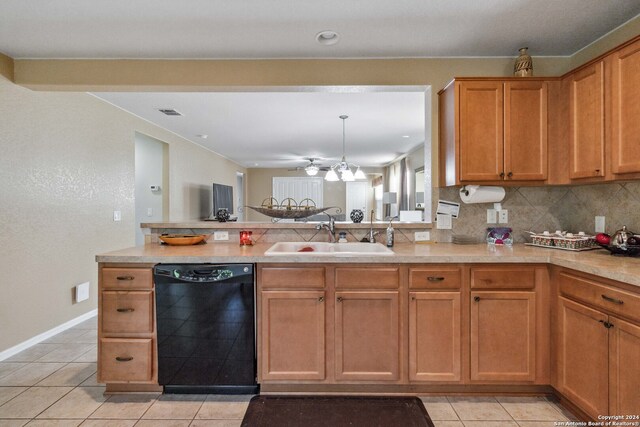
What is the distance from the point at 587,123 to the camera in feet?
7.00

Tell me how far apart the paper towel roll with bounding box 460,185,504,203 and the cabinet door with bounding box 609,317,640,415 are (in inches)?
44.3

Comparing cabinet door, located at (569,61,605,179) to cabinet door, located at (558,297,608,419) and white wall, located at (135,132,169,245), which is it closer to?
cabinet door, located at (558,297,608,419)

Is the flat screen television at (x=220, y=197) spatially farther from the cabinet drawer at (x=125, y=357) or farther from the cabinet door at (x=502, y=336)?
the cabinet door at (x=502, y=336)

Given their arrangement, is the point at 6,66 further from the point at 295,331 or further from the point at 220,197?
the point at 220,197

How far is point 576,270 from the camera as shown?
1826mm

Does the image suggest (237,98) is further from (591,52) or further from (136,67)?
(591,52)

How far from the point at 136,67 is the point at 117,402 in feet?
8.03

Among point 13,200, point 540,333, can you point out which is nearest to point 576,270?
point 540,333

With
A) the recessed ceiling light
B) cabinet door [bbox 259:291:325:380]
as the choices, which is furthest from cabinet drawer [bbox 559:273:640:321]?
the recessed ceiling light

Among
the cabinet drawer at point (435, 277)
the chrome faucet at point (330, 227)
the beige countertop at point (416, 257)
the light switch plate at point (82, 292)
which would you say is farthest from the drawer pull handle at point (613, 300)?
the light switch plate at point (82, 292)

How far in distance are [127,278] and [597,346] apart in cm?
265

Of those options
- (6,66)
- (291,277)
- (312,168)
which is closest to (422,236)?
(291,277)

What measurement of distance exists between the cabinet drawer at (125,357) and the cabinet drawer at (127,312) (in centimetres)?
7

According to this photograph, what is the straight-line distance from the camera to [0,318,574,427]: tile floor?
1890 millimetres
